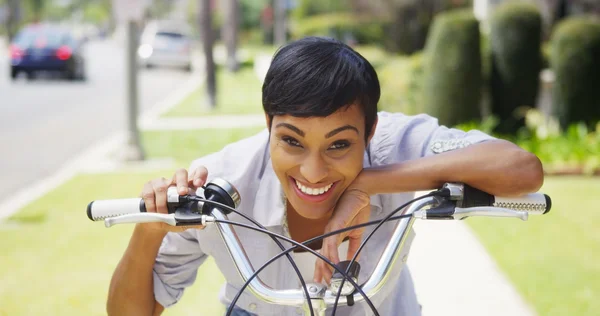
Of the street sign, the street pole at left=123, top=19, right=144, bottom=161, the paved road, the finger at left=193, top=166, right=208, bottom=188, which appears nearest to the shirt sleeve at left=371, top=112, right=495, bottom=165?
the finger at left=193, top=166, right=208, bottom=188

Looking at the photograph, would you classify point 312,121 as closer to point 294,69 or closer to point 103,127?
point 294,69

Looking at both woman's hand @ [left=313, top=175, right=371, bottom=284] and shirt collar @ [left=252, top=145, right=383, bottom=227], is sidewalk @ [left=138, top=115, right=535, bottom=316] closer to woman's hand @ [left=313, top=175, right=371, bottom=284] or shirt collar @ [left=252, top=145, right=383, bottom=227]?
shirt collar @ [left=252, top=145, right=383, bottom=227]

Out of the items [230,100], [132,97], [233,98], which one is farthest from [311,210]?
[233,98]

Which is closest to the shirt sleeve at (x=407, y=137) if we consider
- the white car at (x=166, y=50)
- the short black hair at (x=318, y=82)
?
the short black hair at (x=318, y=82)

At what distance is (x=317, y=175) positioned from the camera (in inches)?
77.9

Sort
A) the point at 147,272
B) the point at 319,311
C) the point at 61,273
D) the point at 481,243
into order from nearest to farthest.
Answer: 1. the point at 319,311
2. the point at 147,272
3. the point at 61,273
4. the point at 481,243

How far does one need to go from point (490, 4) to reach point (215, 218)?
1502 centimetres

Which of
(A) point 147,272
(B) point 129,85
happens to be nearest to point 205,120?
(B) point 129,85

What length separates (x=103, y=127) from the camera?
1348cm

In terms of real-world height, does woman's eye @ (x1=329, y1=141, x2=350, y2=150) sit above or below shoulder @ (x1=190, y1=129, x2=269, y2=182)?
above

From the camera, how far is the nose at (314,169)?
6.48 ft

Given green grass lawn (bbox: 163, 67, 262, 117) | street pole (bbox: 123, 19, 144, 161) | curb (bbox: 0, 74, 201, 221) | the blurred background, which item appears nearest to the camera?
the blurred background

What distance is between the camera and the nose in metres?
1.97

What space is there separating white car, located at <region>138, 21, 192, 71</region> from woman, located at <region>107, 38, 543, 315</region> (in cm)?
2621
